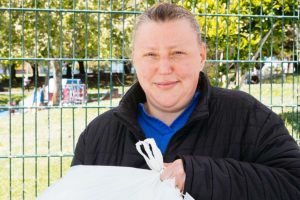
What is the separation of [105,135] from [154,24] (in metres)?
0.41

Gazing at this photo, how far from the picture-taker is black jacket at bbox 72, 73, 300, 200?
1.56 m

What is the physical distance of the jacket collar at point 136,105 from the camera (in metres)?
1.75

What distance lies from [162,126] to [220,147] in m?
0.22

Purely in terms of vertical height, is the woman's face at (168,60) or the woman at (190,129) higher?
the woman's face at (168,60)

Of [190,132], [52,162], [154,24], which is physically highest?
[154,24]

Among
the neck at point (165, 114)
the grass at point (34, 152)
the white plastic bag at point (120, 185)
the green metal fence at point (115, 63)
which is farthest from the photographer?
the grass at point (34, 152)

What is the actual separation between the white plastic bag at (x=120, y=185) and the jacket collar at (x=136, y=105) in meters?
0.23

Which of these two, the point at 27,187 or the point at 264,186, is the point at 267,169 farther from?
the point at 27,187

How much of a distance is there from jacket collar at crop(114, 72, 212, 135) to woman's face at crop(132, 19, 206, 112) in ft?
0.17

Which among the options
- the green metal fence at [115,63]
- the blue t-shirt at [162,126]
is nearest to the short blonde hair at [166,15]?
the blue t-shirt at [162,126]

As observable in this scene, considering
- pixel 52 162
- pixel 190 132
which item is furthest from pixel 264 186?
pixel 52 162

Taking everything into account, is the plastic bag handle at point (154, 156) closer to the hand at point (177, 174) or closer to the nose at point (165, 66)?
the hand at point (177, 174)

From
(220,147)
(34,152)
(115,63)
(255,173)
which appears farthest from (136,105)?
(34,152)

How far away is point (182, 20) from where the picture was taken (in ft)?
5.67
